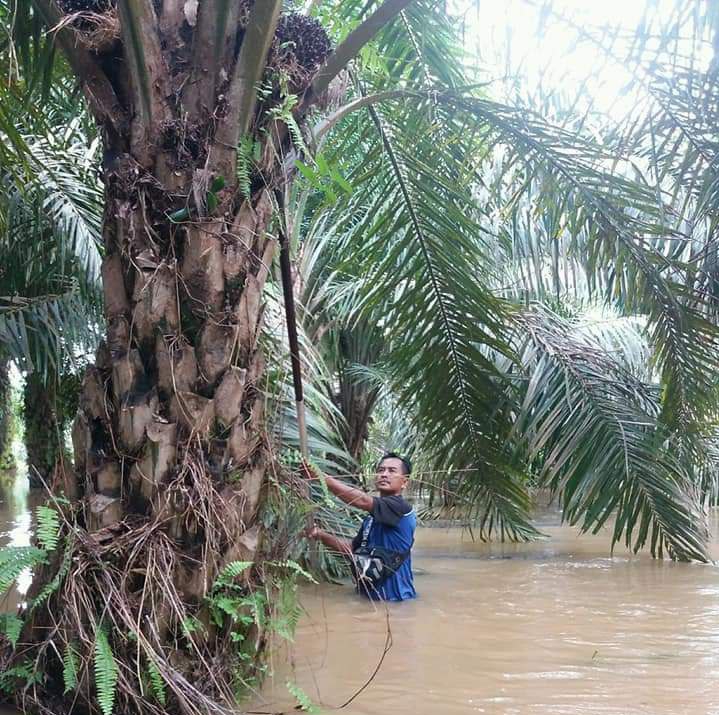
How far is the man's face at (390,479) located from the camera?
5.94m

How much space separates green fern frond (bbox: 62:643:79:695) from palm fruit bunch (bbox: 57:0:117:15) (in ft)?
Answer: 8.32

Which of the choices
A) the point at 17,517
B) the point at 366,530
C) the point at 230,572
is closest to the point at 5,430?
the point at 17,517

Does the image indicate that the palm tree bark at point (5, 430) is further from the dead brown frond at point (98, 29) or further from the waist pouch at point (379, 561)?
the dead brown frond at point (98, 29)

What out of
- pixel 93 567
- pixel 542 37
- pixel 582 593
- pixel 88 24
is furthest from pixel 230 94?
pixel 582 593

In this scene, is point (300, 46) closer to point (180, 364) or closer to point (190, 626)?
point (180, 364)

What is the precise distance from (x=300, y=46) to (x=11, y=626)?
8.97 ft

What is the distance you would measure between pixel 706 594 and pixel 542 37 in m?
3.98

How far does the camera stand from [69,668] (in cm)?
297

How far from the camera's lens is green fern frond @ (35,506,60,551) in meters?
3.10

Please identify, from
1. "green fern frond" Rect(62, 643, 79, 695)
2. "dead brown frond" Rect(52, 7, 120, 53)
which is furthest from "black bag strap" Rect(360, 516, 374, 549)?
"dead brown frond" Rect(52, 7, 120, 53)

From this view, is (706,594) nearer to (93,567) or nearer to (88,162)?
(93,567)

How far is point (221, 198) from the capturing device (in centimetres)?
357

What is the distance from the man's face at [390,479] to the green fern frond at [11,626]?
9.65 ft

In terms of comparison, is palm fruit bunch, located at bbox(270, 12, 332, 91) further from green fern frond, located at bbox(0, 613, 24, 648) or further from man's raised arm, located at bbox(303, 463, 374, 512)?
green fern frond, located at bbox(0, 613, 24, 648)
